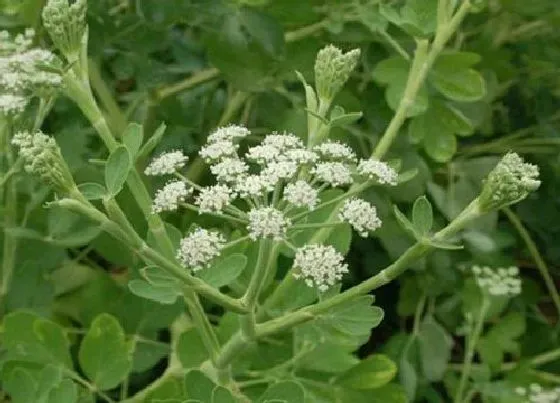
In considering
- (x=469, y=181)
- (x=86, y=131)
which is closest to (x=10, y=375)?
(x=86, y=131)

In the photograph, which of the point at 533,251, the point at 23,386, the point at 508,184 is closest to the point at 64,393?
the point at 23,386

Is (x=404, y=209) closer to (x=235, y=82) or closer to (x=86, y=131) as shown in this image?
(x=235, y=82)

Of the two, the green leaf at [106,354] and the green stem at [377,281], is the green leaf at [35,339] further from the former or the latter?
the green stem at [377,281]

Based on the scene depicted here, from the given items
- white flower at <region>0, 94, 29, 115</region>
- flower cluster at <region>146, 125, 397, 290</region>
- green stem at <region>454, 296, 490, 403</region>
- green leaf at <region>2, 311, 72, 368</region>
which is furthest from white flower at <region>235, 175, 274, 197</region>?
green stem at <region>454, 296, 490, 403</region>

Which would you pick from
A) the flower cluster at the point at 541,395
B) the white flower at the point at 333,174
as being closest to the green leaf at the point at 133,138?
the white flower at the point at 333,174

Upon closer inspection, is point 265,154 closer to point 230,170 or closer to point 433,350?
point 230,170

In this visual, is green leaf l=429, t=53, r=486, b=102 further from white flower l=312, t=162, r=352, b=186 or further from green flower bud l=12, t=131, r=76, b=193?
green flower bud l=12, t=131, r=76, b=193
